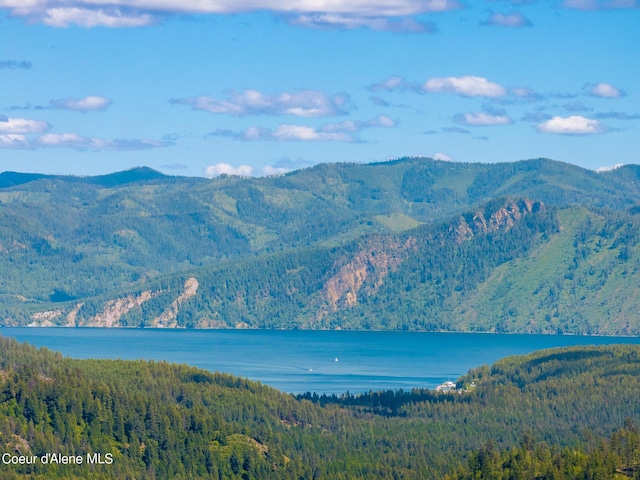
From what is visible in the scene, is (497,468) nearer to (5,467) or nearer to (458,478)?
(458,478)

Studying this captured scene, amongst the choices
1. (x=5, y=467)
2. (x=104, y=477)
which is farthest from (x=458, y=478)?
(x=5, y=467)

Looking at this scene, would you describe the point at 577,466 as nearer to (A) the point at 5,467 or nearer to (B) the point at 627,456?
(B) the point at 627,456

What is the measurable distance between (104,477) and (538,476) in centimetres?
5500

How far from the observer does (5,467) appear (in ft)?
651

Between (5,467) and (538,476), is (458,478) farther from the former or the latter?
(5,467)

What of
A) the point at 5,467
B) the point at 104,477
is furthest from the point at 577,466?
the point at 5,467

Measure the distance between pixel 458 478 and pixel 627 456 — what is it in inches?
850

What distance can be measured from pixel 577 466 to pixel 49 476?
65935 millimetres

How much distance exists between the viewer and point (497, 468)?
7746 inches

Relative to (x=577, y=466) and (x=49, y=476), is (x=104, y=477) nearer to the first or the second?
(x=49, y=476)

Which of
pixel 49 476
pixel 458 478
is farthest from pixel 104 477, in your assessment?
pixel 458 478

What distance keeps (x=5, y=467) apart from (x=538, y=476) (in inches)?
2652

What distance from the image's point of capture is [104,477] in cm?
19900

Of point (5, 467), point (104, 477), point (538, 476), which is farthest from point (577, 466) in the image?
point (5, 467)
